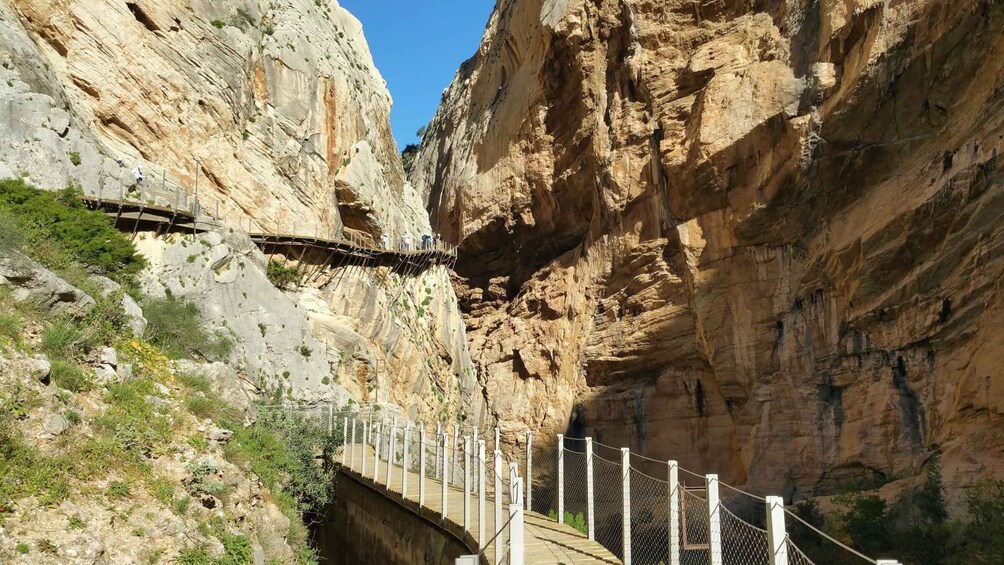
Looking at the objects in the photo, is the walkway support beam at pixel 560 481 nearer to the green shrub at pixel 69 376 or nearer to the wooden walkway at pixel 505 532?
the wooden walkway at pixel 505 532

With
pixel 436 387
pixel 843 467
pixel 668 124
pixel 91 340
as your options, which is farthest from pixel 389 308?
pixel 91 340

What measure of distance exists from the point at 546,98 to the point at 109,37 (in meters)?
20.4

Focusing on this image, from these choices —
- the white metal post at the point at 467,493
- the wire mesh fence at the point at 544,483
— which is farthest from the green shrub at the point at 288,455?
the wire mesh fence at the point at 544,483

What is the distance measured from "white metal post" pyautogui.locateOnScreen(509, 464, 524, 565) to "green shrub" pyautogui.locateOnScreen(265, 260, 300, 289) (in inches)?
903

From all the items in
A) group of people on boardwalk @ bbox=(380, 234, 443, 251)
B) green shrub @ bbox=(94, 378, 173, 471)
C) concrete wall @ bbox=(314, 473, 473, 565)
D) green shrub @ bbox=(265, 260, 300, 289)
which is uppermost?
group of people on boardwalk @ bbox=(380, 234, 443, 251)

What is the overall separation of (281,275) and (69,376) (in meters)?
19.9

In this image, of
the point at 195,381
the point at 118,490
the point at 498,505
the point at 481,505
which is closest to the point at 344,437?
the point at 195,381

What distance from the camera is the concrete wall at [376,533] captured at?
11836 millimetres

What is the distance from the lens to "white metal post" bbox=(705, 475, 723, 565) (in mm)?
6863

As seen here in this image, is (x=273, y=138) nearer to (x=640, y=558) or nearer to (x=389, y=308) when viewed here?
(x=389, y=308)

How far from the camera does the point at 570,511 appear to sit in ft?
49.7

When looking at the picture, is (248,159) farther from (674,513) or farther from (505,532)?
(674,513)

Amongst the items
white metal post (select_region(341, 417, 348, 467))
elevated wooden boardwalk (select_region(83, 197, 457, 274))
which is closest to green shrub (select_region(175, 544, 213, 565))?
white metal post (select_region(341, 417, 348, 467))

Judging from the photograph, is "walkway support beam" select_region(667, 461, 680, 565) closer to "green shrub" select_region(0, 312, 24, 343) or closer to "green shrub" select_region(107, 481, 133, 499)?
"green shrub" select_region(107, 481, 133, 499)
